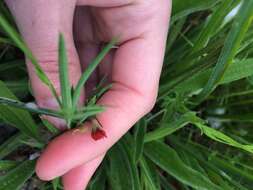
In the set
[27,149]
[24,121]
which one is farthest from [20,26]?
[27,149]

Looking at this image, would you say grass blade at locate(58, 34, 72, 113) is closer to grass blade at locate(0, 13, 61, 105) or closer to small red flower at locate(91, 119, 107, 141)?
grass blade at locate(0, 13, 61, 105)

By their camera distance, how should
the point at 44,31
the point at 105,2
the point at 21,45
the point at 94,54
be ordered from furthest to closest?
the point at 94,54 < the point at 105,2 < the point at 44,31 < the point at 21,45

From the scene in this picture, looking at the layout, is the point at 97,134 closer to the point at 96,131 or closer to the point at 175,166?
the point at 96,131

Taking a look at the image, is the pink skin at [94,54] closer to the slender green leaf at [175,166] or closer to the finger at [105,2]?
the finger at [105,2]

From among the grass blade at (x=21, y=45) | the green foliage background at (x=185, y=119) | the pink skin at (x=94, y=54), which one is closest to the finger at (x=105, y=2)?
the pink skin at (x=94, y=54)

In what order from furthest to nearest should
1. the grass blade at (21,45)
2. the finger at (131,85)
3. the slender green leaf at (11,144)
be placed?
the slender green leaf at (11,144) → the finger at (131,85) → the grass blade at (21,45)

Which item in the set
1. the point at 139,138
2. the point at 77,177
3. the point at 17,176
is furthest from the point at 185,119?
the point at 17,176

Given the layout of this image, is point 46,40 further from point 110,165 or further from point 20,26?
point 110,165
